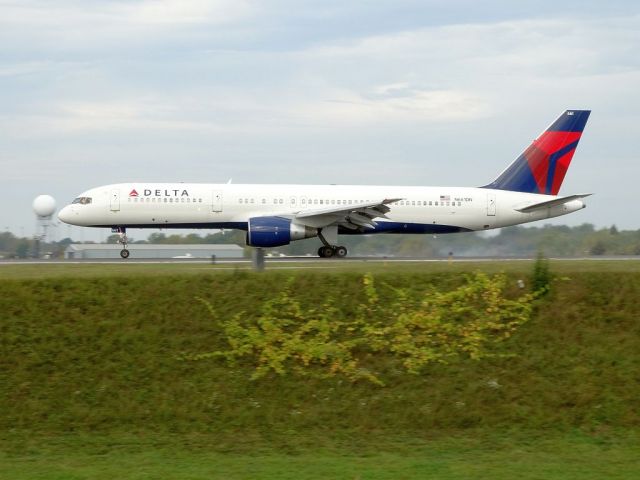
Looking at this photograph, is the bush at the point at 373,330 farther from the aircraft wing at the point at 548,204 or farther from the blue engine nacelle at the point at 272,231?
the aircraft wing at the point at 548,204

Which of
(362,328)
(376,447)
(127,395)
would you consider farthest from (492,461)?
(127,395)

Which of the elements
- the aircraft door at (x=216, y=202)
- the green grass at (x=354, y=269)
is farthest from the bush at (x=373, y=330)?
the aircraft door at (x=216, y=202)

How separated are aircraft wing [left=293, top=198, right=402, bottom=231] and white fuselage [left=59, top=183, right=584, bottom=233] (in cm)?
66

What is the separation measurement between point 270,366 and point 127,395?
2663 millimetres

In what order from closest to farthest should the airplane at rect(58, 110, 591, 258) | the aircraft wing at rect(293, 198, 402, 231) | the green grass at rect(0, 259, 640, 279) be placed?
the green grass at rect(0, 259, 640, 279), the aircraft wing at rect(293, 198, 402, 231), the airplane at rect(58, 110, 591, 258)

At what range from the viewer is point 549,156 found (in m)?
40.5

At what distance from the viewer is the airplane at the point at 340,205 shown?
1446 inches

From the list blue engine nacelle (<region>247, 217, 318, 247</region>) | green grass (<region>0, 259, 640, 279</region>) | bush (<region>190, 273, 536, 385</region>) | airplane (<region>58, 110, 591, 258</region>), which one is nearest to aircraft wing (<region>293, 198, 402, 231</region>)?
airplane (<region>58, 110, 591, 258</region>)

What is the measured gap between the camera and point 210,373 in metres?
15.7

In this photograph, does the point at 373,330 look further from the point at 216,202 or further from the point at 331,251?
the point at 331,251

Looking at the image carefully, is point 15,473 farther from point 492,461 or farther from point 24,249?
point 24,249

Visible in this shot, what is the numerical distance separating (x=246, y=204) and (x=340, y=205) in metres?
4.23

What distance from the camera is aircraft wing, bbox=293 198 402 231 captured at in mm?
35906

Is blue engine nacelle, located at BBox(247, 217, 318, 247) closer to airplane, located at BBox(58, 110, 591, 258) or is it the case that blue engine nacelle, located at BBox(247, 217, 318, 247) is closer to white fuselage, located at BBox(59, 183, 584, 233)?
airplane, located at BBox(58, 110, 591, 258)
